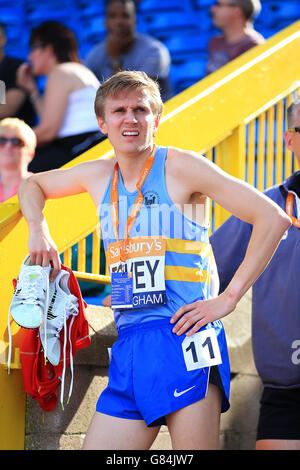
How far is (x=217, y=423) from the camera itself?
3188mm

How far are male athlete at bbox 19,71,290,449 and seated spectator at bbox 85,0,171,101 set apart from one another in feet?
11.5

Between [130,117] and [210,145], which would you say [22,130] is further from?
[130,117]

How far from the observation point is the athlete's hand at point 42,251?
137 inches

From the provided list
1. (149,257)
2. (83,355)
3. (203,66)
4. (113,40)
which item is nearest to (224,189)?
(149,257)

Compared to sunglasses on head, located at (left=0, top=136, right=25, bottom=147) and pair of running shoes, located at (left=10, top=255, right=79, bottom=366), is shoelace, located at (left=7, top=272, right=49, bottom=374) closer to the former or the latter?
pair of running shoes, located at (left=10, top=255, right=79, bottom=366)

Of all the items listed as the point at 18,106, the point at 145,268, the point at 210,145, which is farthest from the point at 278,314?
the point at 18,106

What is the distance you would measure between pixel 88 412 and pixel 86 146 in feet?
7.82

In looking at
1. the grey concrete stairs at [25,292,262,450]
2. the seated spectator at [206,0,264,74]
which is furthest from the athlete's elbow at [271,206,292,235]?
the seated spectator at [206,0,264,74]

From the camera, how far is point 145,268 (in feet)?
10.9

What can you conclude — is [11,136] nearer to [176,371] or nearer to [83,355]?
[83,355]

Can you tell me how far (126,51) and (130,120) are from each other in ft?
13.0

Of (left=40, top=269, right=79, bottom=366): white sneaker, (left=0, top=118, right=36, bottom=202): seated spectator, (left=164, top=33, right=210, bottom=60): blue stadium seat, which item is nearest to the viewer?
(left=40, top=269, right=79, bottom=366): white sneaker

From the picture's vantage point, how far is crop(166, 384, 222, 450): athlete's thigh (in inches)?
122
